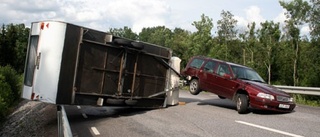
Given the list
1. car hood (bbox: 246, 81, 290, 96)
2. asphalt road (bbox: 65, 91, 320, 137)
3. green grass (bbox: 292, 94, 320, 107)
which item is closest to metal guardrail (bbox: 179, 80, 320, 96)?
green grass (bbox: 292, 94, 320, 107)

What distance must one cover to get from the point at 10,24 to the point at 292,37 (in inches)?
2220

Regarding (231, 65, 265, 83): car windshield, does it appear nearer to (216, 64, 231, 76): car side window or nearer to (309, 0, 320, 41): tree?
(216, 64, 231, 76): car side window

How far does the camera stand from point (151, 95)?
40.9 feet

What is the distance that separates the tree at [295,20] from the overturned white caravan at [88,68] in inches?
1218

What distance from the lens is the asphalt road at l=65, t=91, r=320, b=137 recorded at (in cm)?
855

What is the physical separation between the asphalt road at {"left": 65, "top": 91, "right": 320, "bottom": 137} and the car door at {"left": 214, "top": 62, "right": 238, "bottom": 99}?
2.32 ft

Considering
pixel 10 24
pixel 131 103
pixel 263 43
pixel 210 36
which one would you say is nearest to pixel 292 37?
pixel 263 43

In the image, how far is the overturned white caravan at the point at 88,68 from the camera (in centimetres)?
948

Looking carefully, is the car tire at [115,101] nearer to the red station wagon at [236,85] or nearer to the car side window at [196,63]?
the red station wagon at [236,85]

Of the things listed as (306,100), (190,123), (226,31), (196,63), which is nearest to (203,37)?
(226,31)

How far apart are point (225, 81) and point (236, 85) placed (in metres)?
0.62

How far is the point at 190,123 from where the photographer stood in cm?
995

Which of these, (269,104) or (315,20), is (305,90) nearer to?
(269,104)

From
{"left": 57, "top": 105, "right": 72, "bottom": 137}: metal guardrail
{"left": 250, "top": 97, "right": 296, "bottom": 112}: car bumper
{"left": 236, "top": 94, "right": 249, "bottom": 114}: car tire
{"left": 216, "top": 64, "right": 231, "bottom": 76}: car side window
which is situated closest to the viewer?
{"left": 57, "top": 105, "right": 72, "bottom": 137}: metal guardrail
